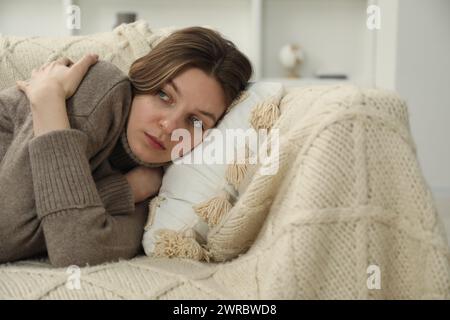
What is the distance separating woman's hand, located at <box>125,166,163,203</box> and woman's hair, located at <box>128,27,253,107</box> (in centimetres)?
17

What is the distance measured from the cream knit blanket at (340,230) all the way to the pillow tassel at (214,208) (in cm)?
16

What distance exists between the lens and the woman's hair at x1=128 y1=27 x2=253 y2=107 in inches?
43.4

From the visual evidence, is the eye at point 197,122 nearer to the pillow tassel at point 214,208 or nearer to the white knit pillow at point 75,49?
the pillow tassel at point 214,208

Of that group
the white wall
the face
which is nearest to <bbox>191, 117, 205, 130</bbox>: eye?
the face

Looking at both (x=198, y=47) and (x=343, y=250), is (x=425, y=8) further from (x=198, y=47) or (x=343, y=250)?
(x=343, y=250)

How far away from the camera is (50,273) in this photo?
0.84 meters

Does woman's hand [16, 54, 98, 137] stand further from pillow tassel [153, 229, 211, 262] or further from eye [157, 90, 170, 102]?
pillow tassel [153, 229, 211, 262]

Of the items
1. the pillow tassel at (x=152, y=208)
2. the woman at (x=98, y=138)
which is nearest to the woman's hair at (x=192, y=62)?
the woman at (x=98, y=138)

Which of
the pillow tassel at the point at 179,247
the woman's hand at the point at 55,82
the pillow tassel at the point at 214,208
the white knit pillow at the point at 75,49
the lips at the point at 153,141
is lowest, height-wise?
the pillow tassel at the point at 179,247

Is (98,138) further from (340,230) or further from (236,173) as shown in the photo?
(340,230)

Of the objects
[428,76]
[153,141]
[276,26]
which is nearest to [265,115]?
[153,141]

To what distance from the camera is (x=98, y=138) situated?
104 centimetres

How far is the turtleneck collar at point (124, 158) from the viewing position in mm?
1117

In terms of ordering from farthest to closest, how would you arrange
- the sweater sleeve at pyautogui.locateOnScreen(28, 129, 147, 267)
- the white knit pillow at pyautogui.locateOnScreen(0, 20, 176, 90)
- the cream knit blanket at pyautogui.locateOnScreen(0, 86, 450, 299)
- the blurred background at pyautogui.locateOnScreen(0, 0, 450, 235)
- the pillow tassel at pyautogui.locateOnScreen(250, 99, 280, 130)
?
the blurred background at pyautogui.locateOnScreen(0, 0, 450, 235)
the white knit pillow at pyautogui.locateOnScreen(0, 20, 176, 90)
the pillow tassel at pyautogui.locateOnScreen(250, 99, 280, 130)
the sweater sleeve at pyautogui.locateOnScreen(28, 129, 147, 267)
the cream knit blanket at pyautogui.locateOnScreen(0, 86, 450, 299)
